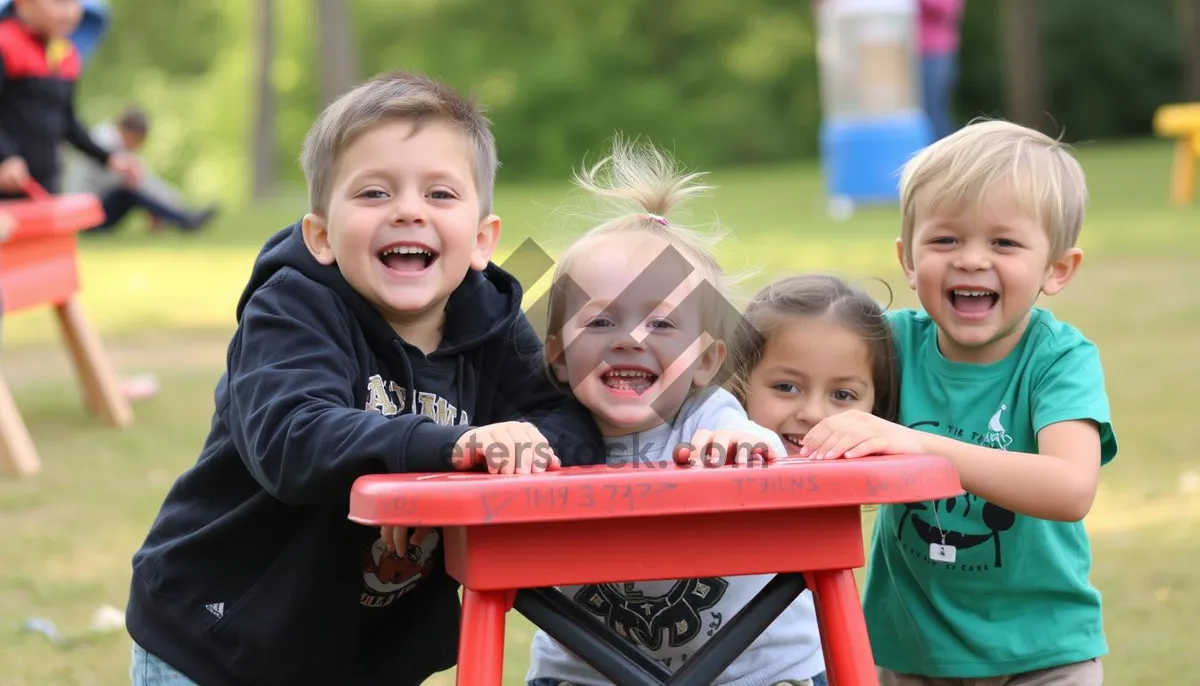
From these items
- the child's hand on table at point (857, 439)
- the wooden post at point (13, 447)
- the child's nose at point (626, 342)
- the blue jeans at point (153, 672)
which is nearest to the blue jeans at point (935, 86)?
the wooden post at point (13, 447)

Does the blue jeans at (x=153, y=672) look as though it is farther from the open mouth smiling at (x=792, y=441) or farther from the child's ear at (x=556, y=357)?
the open mouth smiling at (x=792, y=441)

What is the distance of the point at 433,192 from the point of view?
243cm

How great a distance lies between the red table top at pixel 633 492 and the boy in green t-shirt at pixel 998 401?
0.65m

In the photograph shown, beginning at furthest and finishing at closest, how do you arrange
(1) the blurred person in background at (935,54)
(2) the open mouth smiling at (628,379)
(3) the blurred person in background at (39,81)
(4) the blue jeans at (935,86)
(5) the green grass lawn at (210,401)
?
(4) the blue jeans at (935,86), (1) the blurred person in background at (935,54), (3) the blurred person in background at (39,81), (5) the green grass lawn at (210,401), (2) the open mouth smiling at (628,379)

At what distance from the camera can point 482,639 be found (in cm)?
195

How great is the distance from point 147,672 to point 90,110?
32848 millimetres

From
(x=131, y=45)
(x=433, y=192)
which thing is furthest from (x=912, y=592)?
(x=131, y=45)

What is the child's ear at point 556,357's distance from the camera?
2.58m

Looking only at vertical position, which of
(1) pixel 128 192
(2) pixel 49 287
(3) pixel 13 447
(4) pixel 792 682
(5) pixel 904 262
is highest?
(1) pixel 128 192

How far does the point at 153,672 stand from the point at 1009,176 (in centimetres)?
162

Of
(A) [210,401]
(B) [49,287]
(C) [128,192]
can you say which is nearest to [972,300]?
(B) [49,287]

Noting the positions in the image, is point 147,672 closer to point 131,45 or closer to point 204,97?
point 204,97

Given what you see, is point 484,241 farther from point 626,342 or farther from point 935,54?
point 935,54

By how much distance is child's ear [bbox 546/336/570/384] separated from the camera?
258 cm
